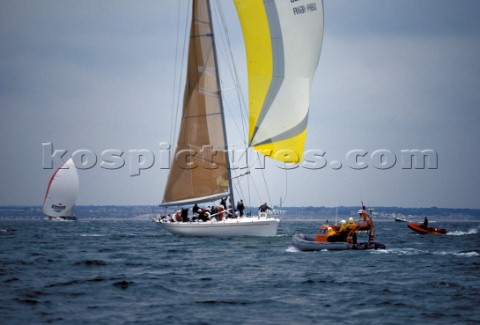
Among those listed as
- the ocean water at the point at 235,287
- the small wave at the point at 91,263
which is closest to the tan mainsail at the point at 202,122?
the ocean water at the point at 235,287

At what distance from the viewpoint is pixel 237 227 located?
1371 inches

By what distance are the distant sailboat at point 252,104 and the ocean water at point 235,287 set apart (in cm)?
737

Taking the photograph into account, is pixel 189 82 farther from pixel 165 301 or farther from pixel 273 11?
pixel 165 301

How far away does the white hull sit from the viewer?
3466 centimetres

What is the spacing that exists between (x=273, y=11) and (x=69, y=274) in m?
21.9

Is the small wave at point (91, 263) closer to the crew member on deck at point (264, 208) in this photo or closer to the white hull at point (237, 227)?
the white hull at point (237, 227)

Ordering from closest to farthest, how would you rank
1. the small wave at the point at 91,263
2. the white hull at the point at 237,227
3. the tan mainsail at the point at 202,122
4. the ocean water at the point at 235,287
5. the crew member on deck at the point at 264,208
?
the ocean water at the point at 235,287 → the small wave at the point at 91,263 → the white hull at the point at 237,227 → the crew member on deck at the point at 264,208 → the tan mainsail at the point at 202,122

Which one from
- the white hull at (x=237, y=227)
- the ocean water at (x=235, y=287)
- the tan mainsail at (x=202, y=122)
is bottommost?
the ocean water at (x=235, y=287)

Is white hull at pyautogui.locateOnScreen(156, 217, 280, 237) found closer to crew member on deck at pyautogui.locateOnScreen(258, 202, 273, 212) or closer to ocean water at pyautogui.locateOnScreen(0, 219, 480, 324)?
crew member on deck at pyautogui.locateOnScreen(258, 202, 273, 212)

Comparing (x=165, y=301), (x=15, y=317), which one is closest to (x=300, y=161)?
(x=165, y=301)

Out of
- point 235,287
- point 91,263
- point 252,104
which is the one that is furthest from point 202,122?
point 235,287

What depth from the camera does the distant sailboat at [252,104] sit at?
36531mm

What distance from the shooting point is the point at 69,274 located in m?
21.4

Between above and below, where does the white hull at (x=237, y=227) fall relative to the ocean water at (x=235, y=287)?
above
